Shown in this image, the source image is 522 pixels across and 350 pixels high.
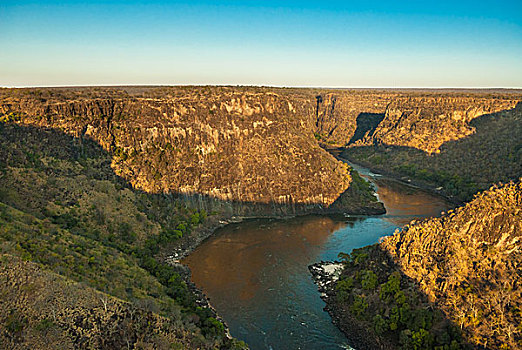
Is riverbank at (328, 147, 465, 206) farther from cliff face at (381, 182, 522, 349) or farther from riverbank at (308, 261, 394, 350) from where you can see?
riverbank at (308, 261, 394, 350)

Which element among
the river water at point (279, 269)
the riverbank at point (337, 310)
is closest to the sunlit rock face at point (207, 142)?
the river water at point (279, 269)

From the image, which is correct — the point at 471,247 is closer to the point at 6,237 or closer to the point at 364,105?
the point at 6,237

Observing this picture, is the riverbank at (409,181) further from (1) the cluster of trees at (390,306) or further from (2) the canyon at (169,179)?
(1) the cluster of trees at (390,306)

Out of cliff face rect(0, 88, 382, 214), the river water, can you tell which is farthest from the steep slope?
cliff face rect(0, 88, 382, 214)

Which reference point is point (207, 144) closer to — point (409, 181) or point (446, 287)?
point (446, 287)

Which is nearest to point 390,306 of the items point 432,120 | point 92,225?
point 92,225

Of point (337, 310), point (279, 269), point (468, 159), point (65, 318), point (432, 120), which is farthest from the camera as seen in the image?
point (432, 120)
